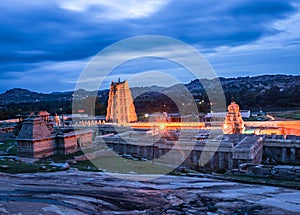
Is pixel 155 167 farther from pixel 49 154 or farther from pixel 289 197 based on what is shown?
pixel 289 197

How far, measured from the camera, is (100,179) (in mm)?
10117

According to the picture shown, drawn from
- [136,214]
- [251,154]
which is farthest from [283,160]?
[136,214]

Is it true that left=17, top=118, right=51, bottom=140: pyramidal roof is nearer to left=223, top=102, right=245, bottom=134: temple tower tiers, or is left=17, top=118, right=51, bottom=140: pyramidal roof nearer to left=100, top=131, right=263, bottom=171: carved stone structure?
left=100, top=131, right=263, bottom=171: carved stone structure

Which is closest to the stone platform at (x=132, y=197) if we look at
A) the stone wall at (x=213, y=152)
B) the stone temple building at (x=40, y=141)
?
the stone wall at (x=213, y=152)

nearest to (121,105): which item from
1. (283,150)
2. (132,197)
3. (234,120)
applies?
(234,120)

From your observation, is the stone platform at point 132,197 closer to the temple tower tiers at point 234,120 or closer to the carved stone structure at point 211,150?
the carved stone structure at point 211,150

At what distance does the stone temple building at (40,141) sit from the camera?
59.8ft

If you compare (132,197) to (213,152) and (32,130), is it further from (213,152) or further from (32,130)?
(32,130)

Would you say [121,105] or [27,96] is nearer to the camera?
[121,105]

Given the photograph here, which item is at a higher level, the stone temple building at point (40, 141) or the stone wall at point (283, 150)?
the stone temple building at point (40, 141)

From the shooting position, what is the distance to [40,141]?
734 inches

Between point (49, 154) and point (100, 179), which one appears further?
point (49, 154)

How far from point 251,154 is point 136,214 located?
12680mm

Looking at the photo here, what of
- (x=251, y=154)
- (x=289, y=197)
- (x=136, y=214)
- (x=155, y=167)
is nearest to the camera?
(x=136, y=214)
